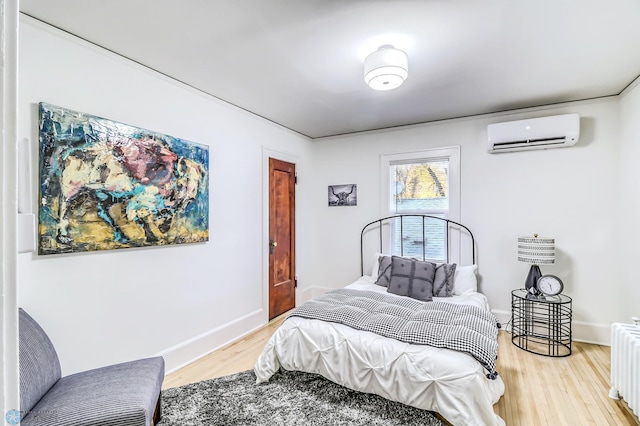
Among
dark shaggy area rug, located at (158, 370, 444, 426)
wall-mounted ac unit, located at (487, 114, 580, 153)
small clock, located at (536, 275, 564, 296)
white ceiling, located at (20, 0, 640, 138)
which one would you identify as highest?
white ceiling, located at (20, 0, 640, 138)

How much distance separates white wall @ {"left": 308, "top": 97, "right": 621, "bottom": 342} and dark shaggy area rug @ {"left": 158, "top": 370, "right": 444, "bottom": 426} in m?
2.19

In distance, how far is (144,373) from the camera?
174cm

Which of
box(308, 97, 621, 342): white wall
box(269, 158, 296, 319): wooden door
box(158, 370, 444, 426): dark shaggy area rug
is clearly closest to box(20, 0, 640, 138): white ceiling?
box(308, 97, 621, 342): white wall

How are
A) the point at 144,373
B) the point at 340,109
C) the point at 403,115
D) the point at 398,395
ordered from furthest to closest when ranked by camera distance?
the point at 403,115 → the point at 340,109 → the point at 398,395 → the point at 144,373

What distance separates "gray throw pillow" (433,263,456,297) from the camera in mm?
3177

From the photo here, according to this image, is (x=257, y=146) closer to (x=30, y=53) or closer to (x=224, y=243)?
(x=224, y=243)

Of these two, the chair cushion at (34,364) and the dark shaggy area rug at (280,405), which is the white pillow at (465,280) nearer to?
the dark shaggy area rug at (280,405)

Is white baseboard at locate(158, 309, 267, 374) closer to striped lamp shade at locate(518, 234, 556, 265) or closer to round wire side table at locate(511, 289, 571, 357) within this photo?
round wire side table at locate(511, 289, 571, 357)

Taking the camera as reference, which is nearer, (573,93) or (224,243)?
(573,93)

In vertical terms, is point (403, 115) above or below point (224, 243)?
above

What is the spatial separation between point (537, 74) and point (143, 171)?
3262 mm

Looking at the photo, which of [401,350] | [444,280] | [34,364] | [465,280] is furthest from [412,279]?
[34,364]

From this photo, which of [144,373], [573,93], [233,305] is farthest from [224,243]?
[573,93]

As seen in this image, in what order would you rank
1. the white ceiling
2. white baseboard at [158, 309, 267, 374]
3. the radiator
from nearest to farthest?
the white ceiling, the radiator, white baseboard at [158, 309, 267, 374]
